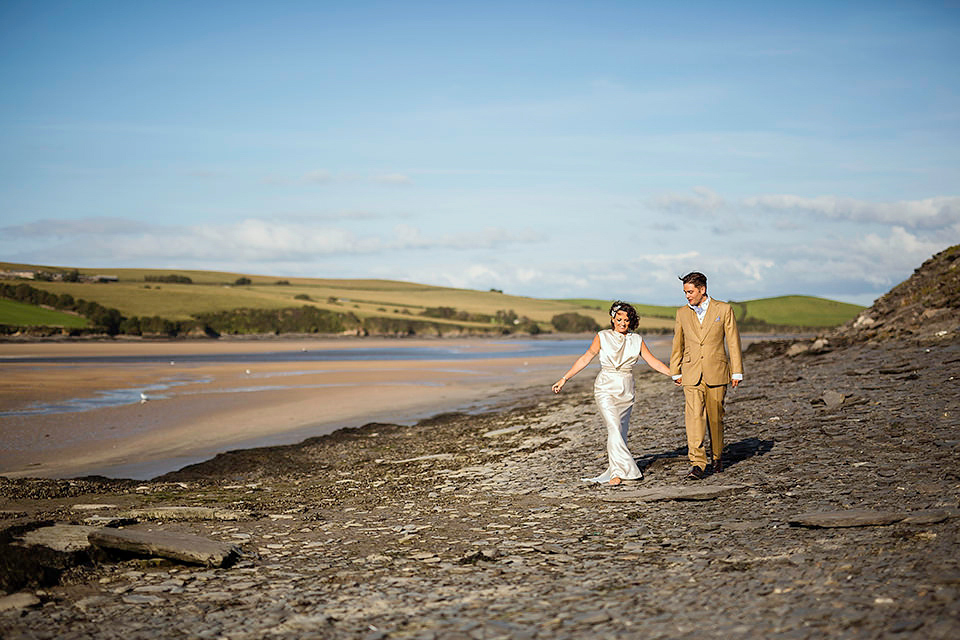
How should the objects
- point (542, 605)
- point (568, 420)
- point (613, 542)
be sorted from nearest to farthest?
point (542, 605)
point (613, 542)
point (568, 420)

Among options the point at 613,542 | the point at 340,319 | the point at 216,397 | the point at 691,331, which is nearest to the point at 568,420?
the point at 691,331

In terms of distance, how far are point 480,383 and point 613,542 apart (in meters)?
30.8

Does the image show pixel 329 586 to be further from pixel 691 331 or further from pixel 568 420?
pixel 568 420

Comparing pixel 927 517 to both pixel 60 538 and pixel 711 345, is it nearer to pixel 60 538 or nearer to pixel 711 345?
pixel 711 345

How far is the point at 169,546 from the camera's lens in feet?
24.4

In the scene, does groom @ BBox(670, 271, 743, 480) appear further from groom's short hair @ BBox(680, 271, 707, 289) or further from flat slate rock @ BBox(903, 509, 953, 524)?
flat slate rock @ BBox(903, 509, 953, 524)

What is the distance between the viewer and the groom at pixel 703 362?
10.8 meters

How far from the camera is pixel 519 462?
14.2 meters

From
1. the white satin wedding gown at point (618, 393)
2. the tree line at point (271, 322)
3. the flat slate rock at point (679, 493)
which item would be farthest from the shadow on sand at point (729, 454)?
the tree line at point (271, 322)

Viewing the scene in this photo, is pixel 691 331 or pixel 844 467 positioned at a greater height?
pixel 691 331

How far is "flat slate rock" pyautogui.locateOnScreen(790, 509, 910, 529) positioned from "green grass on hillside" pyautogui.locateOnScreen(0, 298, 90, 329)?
82.3 meters

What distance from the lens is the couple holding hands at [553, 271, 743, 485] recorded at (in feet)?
35.7

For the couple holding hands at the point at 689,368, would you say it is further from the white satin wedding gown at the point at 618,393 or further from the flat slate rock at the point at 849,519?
the flat slate rock at the point at 849,519

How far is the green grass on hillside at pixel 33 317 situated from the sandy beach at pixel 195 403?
25.3 meters
